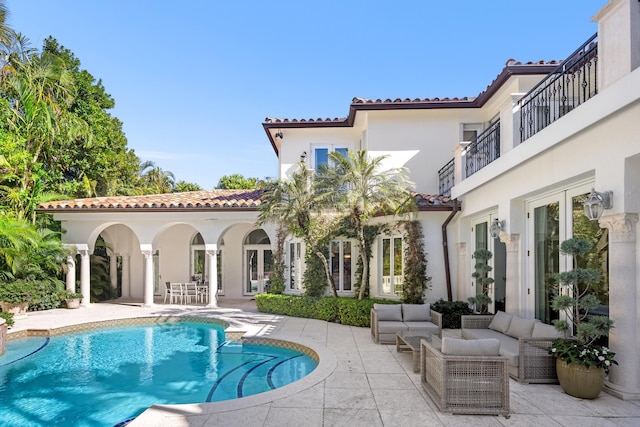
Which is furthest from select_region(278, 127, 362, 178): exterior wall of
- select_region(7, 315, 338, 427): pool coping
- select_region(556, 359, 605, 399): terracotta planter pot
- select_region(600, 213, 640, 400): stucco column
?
select_region(556, 359, 605, 399): terracotta planter pot

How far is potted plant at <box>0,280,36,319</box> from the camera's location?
13.9m

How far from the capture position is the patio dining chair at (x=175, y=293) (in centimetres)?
1770

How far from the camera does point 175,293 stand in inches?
725

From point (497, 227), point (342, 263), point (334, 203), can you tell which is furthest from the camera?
point (342, 263)

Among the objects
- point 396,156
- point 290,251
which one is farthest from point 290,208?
point 396,156

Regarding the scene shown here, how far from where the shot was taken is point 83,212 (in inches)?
642

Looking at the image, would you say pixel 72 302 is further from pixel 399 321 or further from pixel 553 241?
pixel 553 241

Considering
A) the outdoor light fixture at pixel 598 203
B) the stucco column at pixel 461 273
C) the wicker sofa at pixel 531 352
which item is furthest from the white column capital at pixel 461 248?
the outdoor light fixture at pixel 598 203

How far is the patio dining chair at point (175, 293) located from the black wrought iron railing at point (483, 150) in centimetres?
1377

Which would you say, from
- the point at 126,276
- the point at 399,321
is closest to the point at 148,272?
the point at 126,276

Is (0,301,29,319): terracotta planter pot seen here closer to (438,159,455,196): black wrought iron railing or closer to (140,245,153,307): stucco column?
(140,245,153,307): stucco column

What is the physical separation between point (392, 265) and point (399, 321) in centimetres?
381

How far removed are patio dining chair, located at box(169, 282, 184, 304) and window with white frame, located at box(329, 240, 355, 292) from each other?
7555mm

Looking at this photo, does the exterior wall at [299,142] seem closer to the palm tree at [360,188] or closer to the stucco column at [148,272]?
the palm tree at [360,188]
